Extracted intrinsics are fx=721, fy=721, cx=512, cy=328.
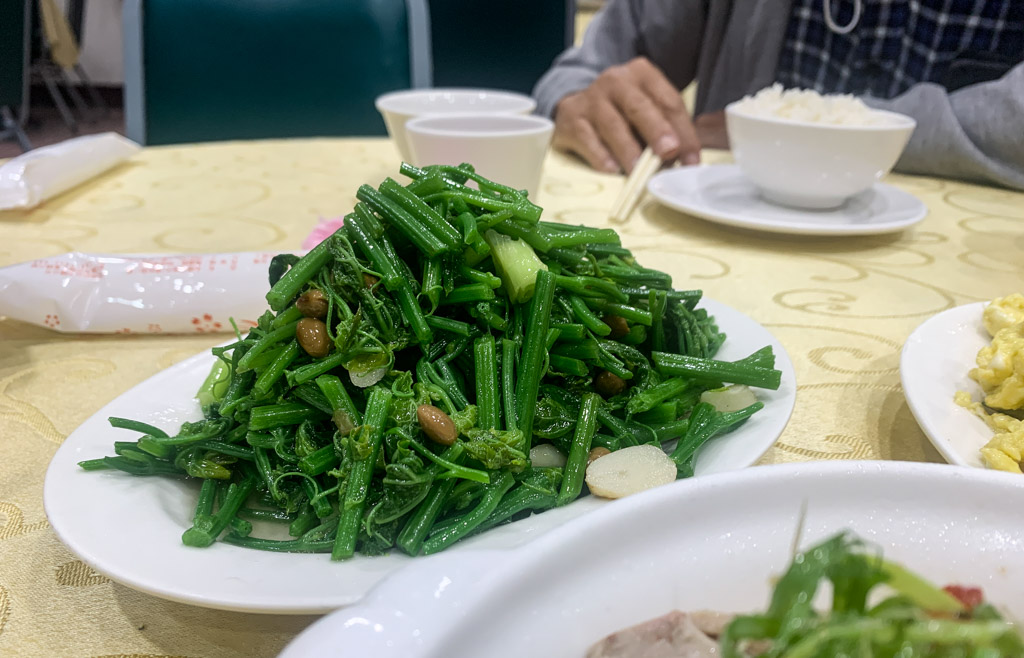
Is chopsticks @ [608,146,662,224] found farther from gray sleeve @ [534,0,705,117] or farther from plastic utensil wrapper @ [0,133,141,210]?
plastic utensil wrapper @ [0,133,141,210]

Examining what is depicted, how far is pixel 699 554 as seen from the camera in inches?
16.6

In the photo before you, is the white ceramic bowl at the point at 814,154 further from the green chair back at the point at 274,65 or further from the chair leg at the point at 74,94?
the chair leg at the point at 74,94

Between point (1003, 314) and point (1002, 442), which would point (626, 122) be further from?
point (1002, 442)

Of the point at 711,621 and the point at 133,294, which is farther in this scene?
the point at 133,294

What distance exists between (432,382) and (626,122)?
1.67 meters

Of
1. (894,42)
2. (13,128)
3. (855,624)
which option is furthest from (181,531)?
(13,128)

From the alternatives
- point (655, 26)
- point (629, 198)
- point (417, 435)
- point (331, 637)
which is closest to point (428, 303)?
point (417, 435)

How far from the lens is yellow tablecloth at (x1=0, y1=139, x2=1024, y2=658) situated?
2.09 ft

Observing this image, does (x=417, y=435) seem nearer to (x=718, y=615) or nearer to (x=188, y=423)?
(x=188, y=423)

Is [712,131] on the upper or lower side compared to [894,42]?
lower

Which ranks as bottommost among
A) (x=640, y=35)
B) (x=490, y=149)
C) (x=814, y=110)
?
(x=490, y=149)

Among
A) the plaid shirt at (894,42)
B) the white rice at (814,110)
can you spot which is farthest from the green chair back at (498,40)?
the white rice at (814,110)

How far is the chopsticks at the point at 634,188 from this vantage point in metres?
1.76

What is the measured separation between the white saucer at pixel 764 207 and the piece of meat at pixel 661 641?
4.32 feet
